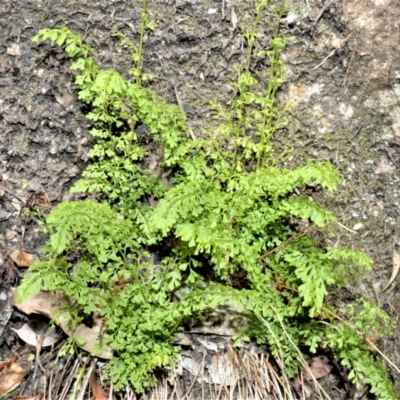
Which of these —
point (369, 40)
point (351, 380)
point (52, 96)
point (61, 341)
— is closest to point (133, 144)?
point (52, 96)

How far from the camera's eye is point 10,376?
126 inches

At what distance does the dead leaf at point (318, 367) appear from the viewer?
10.7ft

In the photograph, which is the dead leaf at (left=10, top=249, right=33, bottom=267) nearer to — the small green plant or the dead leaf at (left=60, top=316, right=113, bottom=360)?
the small green plant

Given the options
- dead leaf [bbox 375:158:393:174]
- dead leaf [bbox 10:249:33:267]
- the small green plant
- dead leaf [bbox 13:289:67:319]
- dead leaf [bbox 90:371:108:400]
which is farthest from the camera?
dead leaf [bbox 375:158:393:174]

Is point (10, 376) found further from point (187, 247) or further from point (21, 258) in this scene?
point (187, 247)

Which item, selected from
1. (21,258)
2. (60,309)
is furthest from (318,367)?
(21,258)

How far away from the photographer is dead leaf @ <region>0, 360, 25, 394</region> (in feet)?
10.4

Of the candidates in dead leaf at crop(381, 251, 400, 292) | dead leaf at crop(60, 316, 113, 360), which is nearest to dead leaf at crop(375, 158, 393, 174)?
dead leaf at crop(381, 251, 400, 292)

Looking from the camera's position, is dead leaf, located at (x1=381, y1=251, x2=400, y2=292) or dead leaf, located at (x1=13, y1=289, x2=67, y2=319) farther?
dead leaf, located at (x1=381, y1=251, x2=400, y2=292)

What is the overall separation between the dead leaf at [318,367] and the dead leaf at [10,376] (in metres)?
1.58

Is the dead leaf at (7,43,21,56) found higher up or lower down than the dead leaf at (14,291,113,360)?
higher up

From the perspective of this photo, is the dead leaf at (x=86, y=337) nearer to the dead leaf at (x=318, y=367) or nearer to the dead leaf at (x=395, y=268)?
the dead leaf at (x=318, y=367)

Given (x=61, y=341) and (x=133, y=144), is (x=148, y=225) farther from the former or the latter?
(x=61, y=341)

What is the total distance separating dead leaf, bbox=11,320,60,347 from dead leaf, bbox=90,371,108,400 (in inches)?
13.0
